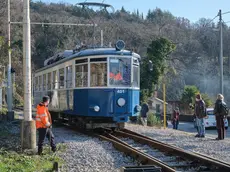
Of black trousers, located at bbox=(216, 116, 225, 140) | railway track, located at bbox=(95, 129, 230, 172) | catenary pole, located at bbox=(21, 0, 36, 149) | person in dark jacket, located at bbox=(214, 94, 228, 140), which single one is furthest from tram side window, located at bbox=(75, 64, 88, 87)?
black trousers, located at bbox=(216, 116, 225, 140)

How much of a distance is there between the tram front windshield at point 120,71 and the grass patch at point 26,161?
461 cm

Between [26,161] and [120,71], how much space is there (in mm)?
6308

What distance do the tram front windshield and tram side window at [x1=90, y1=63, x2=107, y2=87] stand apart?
21 cm

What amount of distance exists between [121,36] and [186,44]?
47.5 feet

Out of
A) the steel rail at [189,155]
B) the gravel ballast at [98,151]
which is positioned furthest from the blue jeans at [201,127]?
the steel rail at [189,155]

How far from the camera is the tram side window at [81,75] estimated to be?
1441 centimetres

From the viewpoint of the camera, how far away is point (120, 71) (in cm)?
1441

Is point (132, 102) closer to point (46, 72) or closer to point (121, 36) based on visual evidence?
point (46, 72)

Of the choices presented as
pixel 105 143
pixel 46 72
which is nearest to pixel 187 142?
pixel 105 143

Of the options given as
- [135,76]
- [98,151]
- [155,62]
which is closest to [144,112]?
[135,76]

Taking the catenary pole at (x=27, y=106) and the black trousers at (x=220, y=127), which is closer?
the catenary pole at (x=27, y=106)

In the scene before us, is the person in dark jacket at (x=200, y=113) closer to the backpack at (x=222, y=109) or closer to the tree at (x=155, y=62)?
the backpack at (x=222, y=109)

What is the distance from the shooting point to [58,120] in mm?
20656

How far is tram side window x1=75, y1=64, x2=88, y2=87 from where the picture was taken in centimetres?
1441
